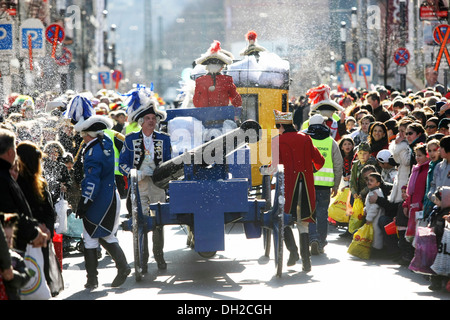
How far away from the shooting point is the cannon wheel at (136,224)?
9.69 metres

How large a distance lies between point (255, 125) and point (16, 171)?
3169 millimetres

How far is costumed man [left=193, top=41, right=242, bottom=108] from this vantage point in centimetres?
1284

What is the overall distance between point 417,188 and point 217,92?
11.1 ft

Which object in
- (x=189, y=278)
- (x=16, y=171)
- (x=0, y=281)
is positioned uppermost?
(x=16, y=171)

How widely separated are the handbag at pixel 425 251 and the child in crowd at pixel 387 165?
2.85 metres

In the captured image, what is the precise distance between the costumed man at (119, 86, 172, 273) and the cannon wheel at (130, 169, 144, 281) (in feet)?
2.64

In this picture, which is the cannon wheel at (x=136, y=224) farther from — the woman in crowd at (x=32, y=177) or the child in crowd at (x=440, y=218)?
the child in crowd at (x=440, y=218)

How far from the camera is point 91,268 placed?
9.73 meters

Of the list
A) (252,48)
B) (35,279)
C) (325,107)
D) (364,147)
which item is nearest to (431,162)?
(364,147)

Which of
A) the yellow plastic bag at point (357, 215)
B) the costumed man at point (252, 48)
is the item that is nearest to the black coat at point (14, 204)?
the yellow plastic bag at point (357, 215)

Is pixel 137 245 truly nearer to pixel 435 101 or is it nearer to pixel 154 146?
pixel 154 146

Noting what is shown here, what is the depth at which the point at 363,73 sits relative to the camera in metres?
36.8

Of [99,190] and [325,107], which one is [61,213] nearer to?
[99,190]
